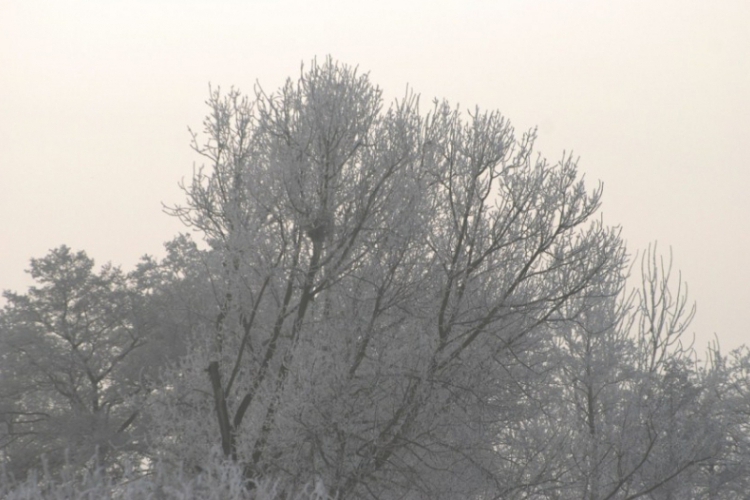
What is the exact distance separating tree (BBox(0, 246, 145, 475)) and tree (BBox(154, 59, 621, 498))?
15.6 metres

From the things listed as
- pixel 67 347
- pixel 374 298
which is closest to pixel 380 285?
pixel 374 298

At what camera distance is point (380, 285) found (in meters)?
12.5

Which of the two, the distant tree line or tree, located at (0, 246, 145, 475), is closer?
the distant tree line

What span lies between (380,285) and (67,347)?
1976cm

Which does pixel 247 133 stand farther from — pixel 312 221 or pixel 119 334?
pixel 119 334

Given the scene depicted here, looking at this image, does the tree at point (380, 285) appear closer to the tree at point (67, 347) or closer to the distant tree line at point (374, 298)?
the distant tree line at point (374, 298)

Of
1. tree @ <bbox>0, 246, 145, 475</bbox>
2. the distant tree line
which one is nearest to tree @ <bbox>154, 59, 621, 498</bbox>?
the distant tree line

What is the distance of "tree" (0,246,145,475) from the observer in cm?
2831

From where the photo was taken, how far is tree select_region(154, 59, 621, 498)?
1201 centimetres

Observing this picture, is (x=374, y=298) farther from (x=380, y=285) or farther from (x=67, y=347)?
(x=67, y=347)

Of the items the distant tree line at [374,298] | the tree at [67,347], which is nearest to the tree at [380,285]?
the distant tree line at [374,298]

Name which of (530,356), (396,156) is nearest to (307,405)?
(396,156)

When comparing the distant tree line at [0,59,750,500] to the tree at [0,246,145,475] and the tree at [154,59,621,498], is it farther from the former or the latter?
the tree at [0,246,145,475]

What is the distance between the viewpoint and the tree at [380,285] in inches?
473
